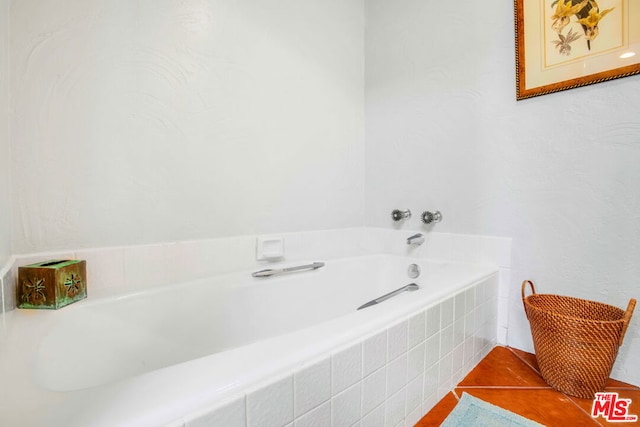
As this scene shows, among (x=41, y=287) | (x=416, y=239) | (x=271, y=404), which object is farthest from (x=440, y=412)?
(x=41, y=287)

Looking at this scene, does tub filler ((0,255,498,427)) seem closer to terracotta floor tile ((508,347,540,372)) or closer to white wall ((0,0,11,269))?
terracotta floor tile ((508,347,540,372))

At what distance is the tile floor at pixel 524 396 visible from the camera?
2.90 feet

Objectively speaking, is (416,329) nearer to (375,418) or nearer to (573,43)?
(375,418)

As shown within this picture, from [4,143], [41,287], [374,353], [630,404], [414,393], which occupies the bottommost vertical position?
[630,404]

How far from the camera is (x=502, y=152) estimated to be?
1334 millimetres

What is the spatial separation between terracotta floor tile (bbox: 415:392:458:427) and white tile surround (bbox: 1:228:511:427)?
0.02 m

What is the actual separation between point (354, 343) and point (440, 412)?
1.84 ft

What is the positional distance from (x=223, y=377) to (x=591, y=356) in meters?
1.22

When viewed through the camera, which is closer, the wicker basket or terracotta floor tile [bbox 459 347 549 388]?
the wicker basket

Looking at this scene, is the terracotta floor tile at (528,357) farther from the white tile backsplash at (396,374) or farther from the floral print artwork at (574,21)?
the floral print artwork at (574,21)

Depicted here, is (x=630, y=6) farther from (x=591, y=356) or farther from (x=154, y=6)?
(x=154, y=6)

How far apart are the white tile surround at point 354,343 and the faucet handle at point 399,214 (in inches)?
4.3

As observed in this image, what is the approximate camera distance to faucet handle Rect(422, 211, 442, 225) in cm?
150

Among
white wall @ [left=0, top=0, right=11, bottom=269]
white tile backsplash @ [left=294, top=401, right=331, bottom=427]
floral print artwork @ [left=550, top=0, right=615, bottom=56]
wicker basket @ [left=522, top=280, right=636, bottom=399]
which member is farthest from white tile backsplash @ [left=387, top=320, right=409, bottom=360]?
A: floral print artwork @ [left=550, top=0, right=615, bottom=56]
